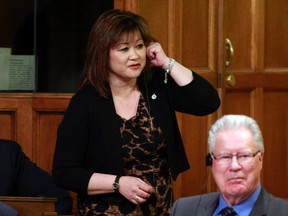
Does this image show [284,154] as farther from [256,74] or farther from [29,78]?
[29,78]

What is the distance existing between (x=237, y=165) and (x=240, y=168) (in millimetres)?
14

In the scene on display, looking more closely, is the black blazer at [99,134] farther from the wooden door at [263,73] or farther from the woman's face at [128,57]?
the wooden door at [263,73]

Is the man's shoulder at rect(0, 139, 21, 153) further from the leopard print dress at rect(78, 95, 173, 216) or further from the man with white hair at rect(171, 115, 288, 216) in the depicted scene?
the man with white hair at rect(171, 115, 288, 216)

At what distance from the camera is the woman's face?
155 inches

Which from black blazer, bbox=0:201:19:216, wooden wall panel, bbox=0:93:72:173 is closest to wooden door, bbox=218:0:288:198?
wooden wall panel, bbox=0:93:72:173

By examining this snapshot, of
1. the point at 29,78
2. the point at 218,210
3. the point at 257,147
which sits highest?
the point at 29,78

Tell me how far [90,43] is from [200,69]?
4.84 feet

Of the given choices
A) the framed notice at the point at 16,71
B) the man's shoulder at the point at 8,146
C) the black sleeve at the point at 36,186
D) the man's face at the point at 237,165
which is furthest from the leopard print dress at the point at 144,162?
the framed notice at the point at 16,71

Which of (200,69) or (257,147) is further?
(200,69)

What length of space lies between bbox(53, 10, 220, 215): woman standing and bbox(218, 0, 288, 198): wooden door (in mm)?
1569

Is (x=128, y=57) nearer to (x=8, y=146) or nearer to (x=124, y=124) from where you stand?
(x=124, y=124)

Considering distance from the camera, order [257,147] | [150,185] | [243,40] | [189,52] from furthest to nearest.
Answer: [243,40]
[189,52]
[150,185]
[257,147]

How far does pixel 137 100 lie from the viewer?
3.96 meters

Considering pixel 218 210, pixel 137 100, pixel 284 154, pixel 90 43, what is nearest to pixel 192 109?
pixel 137 100
